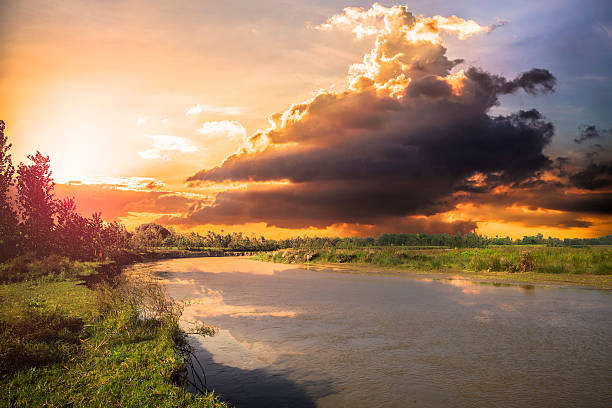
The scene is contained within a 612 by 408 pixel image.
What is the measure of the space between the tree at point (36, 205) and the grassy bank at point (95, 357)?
2661 cm

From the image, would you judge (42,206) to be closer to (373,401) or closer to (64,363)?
(64,363)

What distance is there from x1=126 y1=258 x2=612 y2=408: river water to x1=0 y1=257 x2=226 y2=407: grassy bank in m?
1.44

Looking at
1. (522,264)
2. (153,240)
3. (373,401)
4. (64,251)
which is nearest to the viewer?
(373,401)

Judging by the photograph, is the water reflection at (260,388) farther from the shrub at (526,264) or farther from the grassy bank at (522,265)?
the shrub at (526,264)

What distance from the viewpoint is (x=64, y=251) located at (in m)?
42.6

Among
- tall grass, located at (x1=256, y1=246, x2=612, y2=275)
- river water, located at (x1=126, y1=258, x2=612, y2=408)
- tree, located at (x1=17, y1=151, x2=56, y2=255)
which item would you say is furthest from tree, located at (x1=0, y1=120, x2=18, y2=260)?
tall grass, located at (x1=256, y1=246, x2=612, y2=275)

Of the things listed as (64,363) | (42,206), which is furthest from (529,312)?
(42,206)

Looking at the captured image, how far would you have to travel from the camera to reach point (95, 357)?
1039cm

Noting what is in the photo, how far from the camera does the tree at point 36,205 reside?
125 feet

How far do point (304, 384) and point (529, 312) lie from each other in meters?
13.1

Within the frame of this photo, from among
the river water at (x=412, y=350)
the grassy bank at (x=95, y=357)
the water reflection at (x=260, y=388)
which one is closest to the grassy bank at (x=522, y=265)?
the river water at (x=412, y=350)

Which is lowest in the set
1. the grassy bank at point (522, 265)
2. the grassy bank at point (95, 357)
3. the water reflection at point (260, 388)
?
the water reflection at point (260, 388)

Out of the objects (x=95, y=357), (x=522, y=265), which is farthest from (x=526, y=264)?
(x=95, y=357)

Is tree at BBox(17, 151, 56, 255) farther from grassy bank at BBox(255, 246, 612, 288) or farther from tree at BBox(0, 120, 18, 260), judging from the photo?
grassy bank at BBox(255, 246, 612, 288)
